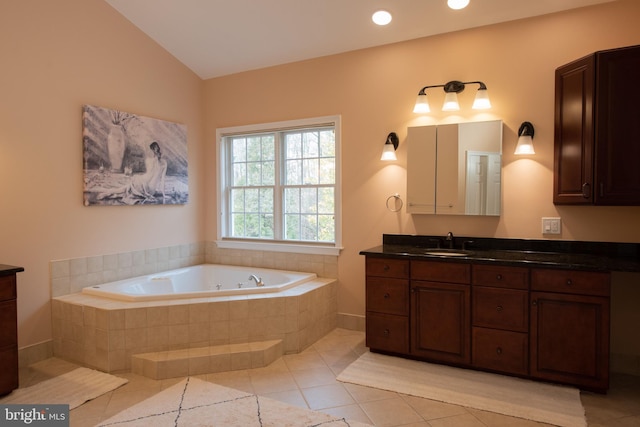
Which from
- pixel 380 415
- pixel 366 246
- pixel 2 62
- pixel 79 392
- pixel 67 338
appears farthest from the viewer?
pixel 366 246

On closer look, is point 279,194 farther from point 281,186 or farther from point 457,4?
point 457,4

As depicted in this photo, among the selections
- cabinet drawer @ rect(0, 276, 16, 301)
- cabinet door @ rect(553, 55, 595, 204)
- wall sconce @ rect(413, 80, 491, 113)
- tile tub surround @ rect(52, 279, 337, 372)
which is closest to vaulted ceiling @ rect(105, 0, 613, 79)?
wall sconce @ rect(413, 80, 491, 113)

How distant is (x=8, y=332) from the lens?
104 inches

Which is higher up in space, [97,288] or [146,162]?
[146,162]

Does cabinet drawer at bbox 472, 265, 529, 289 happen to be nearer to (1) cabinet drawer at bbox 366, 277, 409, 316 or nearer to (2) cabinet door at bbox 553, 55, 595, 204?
(1) cabinet drawer at bbox 366, 277, 409, 316

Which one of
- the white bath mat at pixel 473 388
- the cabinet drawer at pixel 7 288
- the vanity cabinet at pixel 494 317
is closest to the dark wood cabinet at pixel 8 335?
the cabinet drawer at pixel 7 288

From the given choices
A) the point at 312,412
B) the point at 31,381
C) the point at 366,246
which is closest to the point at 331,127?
the point at 366,246

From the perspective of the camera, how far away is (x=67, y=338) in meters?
3.24

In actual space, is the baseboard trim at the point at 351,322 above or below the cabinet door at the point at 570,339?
below

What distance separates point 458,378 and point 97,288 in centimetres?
297

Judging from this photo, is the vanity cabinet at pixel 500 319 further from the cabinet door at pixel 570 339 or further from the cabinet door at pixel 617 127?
the cabinet door at pixel 617 127

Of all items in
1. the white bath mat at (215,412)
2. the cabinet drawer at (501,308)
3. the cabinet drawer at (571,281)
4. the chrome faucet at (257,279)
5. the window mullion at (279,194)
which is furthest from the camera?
the window mullion at (279,194)

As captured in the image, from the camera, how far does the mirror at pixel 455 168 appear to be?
3.32 meters

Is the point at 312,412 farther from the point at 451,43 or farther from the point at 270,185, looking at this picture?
the point at 451,43
